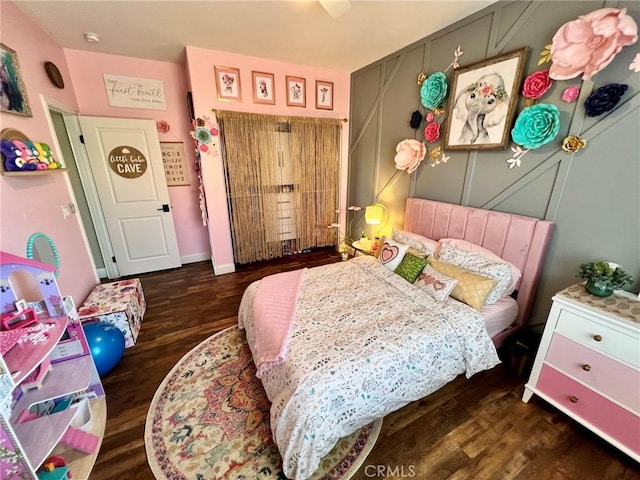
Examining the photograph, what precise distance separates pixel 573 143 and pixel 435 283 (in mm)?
A: 1294

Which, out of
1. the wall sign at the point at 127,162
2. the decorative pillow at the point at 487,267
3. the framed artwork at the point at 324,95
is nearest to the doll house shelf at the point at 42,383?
the wall sign at the point at 127,162

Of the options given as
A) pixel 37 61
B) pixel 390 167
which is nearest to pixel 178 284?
pixel 37 61

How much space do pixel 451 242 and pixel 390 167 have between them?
1.35 m

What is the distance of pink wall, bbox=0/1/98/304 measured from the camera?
166 centimetres

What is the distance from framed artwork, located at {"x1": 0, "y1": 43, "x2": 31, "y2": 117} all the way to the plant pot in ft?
12.7

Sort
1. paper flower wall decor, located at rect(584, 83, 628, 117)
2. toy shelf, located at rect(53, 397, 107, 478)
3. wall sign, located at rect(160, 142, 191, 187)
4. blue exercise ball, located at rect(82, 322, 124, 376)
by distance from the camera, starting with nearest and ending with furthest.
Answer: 1. toy shelf, located at rect(53, 397, 107, 478)
2. paper flower wall decor, located at rect(584, 83, 628, 117)
3. blue exercise ball, located at rect(82, 322, 124, 376)
4. wall sign, located at rect(160, 142, 191, 187)

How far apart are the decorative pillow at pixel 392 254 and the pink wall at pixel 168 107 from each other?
113 inches

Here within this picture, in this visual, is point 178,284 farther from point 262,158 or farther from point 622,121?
point 622,121

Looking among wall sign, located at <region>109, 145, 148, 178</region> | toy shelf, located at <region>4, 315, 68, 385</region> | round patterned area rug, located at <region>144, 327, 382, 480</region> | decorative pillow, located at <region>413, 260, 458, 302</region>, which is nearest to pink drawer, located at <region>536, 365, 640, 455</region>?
decorative pillow, located at <region>413, 260, 458, 302</region>

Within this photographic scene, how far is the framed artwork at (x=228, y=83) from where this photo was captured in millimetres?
2986

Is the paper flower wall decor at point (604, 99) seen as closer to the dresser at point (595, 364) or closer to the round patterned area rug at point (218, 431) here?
the dresser at point (595, 364)

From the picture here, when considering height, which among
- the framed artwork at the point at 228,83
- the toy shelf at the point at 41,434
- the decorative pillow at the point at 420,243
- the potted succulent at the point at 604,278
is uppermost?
the framed artwork at the point at 228,83

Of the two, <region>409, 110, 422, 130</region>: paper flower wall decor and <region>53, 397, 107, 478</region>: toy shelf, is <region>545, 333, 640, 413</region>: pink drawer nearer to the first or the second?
<region>409, 110, 422, 130</region>: paper flower wall decor

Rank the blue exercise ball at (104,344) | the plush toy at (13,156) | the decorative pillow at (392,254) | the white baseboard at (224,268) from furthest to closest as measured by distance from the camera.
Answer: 1. the white baseboard at (224,268)
2. the decorative pillow at (392,254)
3. the blue exercise ball at (104,344)
4. the plush toy at (13,156)
